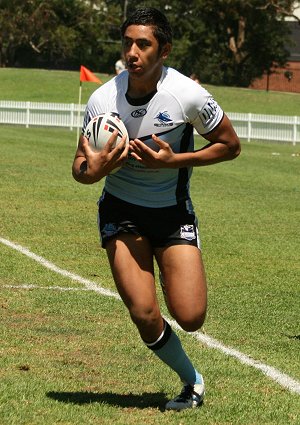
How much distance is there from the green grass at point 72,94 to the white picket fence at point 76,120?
11834 mm

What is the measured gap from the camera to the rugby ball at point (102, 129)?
6.57 m

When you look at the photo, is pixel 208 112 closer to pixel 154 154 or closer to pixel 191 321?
pixel 154 154

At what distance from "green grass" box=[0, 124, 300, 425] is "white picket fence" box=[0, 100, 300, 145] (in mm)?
27608

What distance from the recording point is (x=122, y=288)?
6742 millimetres

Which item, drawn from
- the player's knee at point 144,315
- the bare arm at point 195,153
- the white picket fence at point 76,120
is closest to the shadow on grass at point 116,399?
the player's knee at point 144,315

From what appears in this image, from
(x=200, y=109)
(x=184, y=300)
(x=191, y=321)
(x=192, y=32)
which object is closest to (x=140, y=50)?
(x=200, y=109)

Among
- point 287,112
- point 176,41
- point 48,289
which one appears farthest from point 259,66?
point 48,289

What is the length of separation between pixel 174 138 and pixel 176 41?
79.0 m

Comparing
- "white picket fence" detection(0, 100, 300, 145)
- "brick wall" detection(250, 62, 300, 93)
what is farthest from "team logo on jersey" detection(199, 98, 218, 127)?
"brick wall" detection(250, 62, 300, 93)

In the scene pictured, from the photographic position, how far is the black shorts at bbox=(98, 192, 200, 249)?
6.88m

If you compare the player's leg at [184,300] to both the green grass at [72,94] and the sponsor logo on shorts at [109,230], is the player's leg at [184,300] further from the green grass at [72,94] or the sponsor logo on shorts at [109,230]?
the green grass at [72,94]

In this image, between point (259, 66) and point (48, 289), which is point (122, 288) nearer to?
point (48, 289)

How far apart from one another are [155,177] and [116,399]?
4.77 ft

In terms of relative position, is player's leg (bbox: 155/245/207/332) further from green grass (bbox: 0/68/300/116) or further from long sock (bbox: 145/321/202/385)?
green grass (bbox: 0/68/300/116)
